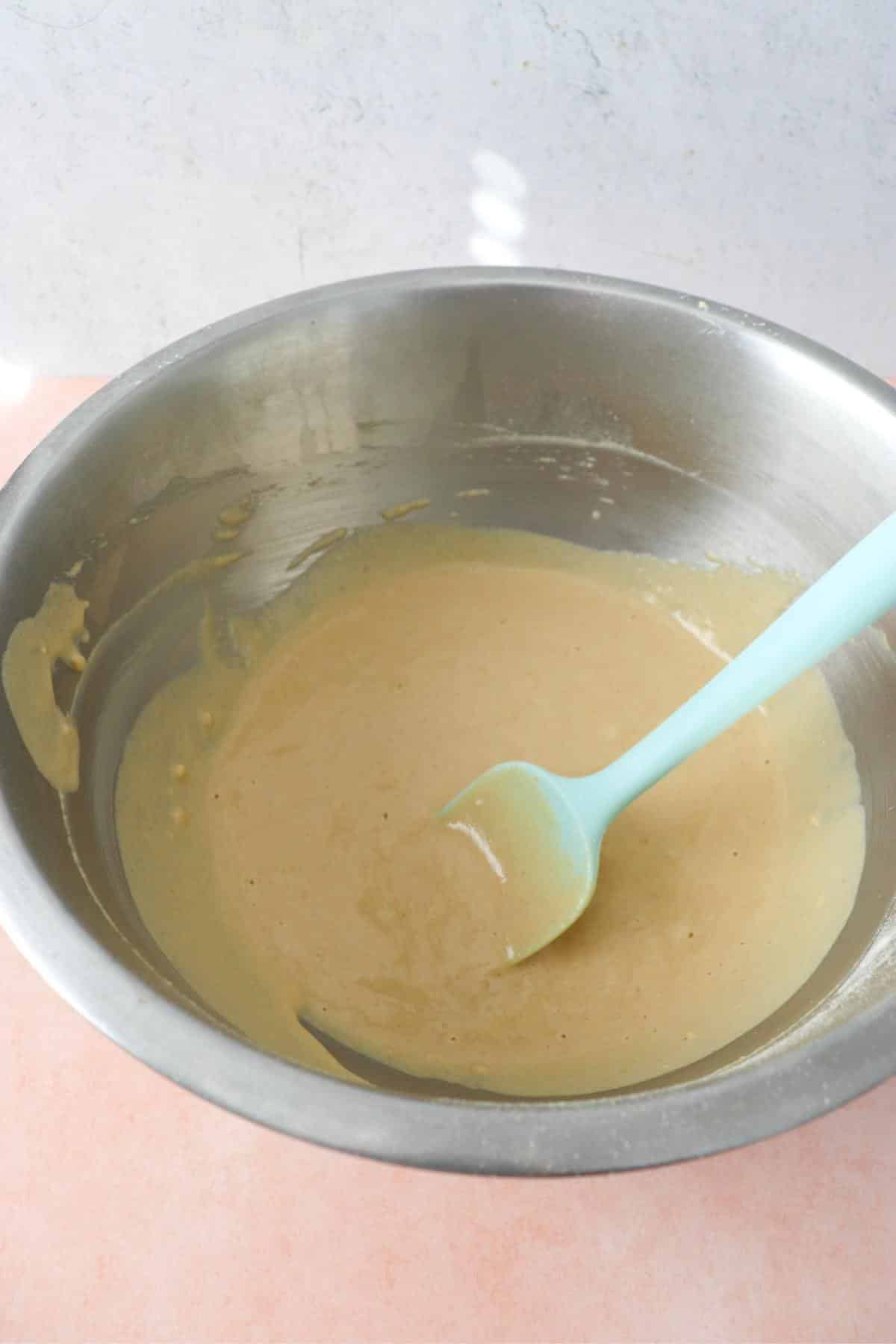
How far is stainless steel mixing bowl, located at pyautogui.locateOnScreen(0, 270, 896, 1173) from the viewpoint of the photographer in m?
0.86

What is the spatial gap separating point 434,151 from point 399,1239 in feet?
4.08

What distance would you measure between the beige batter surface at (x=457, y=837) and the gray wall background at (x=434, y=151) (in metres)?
0.45

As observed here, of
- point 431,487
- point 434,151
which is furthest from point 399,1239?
point 434,151

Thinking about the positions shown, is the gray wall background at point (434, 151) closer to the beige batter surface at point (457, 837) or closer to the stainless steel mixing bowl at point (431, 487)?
the stainless steel mixing bowl at point (431, 487)

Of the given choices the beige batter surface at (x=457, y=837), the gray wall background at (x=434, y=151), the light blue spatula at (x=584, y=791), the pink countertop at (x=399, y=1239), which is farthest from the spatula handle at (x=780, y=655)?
the gray wall background at (x=434, y=151)

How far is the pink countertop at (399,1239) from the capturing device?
3.22 ft

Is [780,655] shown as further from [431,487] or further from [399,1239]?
[399,1239]

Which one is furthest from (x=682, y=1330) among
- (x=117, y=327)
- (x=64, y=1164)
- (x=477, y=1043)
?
(x=117, y=327)

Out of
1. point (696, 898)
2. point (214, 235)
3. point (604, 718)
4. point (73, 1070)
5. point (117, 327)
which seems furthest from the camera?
point (117, 327)

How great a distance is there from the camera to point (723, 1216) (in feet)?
3.40

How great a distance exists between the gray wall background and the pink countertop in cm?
109

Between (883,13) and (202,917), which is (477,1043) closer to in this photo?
(202,917)

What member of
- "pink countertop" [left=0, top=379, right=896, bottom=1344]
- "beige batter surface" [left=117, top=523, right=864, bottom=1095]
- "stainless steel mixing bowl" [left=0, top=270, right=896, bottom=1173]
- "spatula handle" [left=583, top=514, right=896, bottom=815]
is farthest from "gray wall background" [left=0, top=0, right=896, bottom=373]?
"pink countertop" [left=0, top=379, right=896, bottom=1344]

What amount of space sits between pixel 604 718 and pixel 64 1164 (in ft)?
2.52
